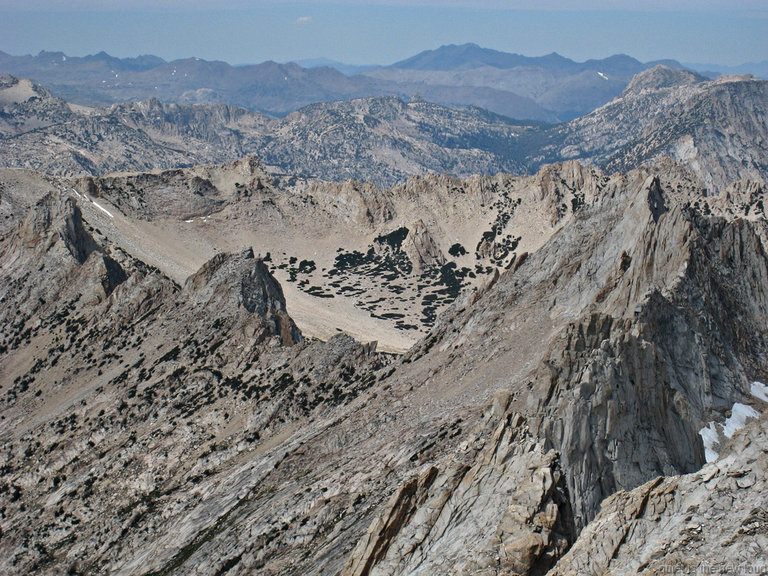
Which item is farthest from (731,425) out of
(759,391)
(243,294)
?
(243,294)

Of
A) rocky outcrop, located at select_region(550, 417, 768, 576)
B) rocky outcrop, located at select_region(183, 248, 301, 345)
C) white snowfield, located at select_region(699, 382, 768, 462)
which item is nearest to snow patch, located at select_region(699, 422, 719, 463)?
white snowfield, located at select_region(699, 382, 768, 462)

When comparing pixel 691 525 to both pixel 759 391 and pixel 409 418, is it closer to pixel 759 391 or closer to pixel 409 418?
pixel 409 418

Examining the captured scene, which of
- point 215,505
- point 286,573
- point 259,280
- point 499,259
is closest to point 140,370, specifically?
point 259,280

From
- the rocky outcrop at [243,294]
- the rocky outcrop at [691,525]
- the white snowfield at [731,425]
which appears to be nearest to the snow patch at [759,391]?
the white snowfield at [731,425]

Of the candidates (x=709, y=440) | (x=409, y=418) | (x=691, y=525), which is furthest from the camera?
(x=409, y=418)

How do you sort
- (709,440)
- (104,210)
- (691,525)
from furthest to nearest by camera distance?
(104,210) < (709,440) < (691,525)

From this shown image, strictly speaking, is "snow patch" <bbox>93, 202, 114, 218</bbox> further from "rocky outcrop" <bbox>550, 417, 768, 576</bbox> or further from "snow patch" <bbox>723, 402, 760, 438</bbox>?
"rocky outcrop" <bbox>550, 417, 768, 576</bbox>
